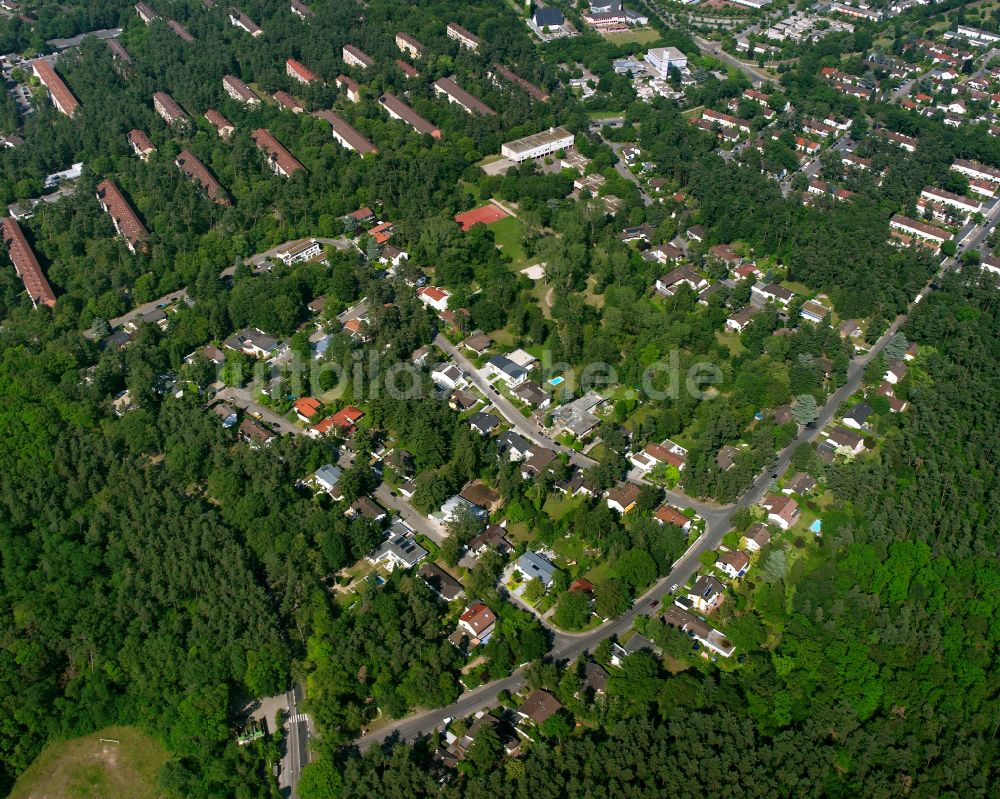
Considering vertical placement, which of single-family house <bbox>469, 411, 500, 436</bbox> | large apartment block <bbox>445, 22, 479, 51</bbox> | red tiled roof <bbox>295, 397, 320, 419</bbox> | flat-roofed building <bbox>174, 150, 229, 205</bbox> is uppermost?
large apartment block <bbox>445, 22, 479, 51</bbox>

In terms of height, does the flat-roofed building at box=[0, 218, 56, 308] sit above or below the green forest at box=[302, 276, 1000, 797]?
below

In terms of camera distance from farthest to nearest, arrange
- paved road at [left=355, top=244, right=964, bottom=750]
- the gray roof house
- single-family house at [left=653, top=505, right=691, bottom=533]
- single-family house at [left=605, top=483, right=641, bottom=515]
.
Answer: single-family house at [left=605, top=483, right=641, bottom=515] → single-family house at [left=653, top=505, right=691, bottom=533] → the gray roof house → paved road at [left=355, top=244, right=964, bottom=750]

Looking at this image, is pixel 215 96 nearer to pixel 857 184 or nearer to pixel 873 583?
pixel 857 184

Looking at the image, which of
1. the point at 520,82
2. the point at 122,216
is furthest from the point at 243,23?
the point at 122,216

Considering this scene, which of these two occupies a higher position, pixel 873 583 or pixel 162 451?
pixel 873 583

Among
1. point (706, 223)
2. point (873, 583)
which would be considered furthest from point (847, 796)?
point (706, 223)

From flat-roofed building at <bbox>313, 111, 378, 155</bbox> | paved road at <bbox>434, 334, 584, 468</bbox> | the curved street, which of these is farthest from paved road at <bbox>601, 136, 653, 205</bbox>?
paved road at <bbox>434, 334, 584, 468</bbox>

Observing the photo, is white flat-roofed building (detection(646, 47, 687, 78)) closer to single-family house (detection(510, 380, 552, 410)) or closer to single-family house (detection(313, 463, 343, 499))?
single-family house (detection(510, 380, 552, 410))
